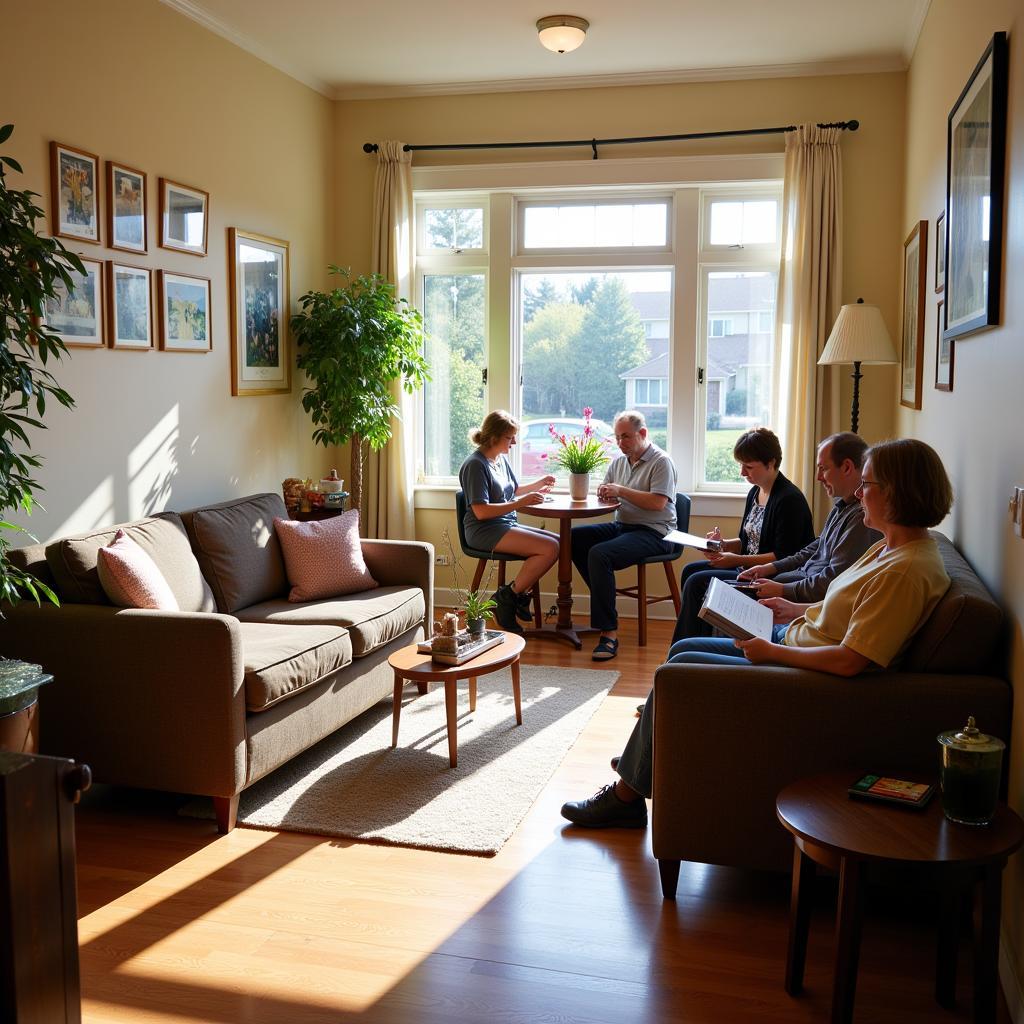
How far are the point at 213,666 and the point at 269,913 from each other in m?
0.80

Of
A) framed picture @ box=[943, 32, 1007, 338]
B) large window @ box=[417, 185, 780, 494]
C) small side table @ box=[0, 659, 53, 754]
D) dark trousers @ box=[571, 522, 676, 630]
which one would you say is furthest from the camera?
large window @ box=[417, 185, 780, 494]

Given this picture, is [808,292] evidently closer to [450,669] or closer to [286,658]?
[450,669]

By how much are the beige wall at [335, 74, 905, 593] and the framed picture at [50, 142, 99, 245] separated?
248 cm

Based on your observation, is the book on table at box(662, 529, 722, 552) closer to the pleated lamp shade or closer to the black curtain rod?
the pleated lamp shade

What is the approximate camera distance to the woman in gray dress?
5.55m

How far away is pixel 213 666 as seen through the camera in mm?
3320

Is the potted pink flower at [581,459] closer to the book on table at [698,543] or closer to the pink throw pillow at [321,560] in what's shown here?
the book on table at [698,543]

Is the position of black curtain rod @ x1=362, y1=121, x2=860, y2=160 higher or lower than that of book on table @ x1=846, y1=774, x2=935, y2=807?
higher

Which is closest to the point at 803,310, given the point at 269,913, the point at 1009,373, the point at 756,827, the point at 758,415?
the point at 758,415

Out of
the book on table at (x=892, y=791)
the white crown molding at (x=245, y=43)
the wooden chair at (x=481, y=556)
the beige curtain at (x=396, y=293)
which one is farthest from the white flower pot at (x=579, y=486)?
the book on table at (x=892, y=791)

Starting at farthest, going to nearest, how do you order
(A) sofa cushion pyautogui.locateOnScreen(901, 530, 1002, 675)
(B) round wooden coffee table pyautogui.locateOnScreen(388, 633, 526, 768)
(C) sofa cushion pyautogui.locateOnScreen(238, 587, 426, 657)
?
(C) sofa cushion pyautogui.locateOnScreen(238, 587, 426, 657), (B) round wooden coffee table pyautogui.locateOnScreen(388, 633, 526, 768), (A) sofa cushion pyautogui.locateOnScreen(901, 530, 1002, 675)

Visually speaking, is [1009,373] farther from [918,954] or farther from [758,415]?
[758,415]

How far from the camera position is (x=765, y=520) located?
→ 14.6 ft

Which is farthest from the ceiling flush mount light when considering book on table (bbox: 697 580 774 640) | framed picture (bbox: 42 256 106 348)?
book on table (bbox: 697 580 774 640)
